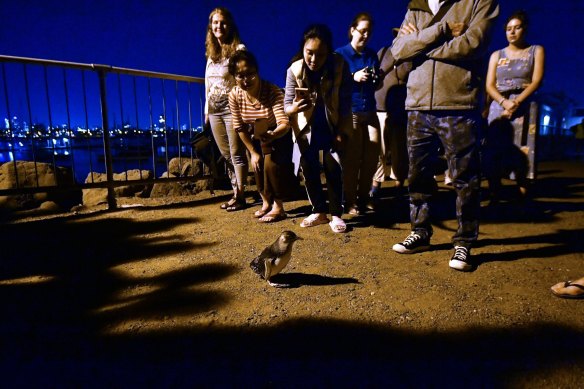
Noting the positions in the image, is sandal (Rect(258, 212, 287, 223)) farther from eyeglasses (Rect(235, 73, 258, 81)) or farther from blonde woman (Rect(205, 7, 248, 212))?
eyeglasses (Rect(235, 73, 258, 81))

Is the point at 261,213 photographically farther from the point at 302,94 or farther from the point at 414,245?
the point at 414,245

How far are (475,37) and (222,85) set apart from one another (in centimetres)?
279

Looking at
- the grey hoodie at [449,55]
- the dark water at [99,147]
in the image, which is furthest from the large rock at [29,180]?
the grey hoodie at [449,55]

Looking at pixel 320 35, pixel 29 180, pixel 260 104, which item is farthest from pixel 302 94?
pixel 29 180

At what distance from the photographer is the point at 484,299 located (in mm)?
2256

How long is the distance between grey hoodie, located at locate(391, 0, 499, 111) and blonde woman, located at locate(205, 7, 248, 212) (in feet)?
7.18

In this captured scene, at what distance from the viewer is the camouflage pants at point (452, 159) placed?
8.38 ft

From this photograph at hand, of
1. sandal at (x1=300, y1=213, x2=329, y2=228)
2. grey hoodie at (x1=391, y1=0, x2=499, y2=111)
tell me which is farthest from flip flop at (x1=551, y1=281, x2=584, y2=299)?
sandal at (x1=300, y1=213, x2=329, y2=228)

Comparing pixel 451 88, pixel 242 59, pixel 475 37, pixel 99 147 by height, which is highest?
pixel 242 59

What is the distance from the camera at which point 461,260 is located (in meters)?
2.67

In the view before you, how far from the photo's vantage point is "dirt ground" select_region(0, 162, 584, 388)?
1.67 meters

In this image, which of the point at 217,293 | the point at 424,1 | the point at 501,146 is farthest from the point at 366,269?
the point at 501,146

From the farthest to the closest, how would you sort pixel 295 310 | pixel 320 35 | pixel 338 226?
pixel 338 226, pixel 320 35, pixel 295 310

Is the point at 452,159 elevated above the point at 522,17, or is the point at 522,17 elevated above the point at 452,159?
the point at 522,17
